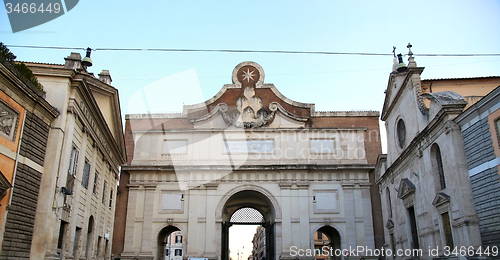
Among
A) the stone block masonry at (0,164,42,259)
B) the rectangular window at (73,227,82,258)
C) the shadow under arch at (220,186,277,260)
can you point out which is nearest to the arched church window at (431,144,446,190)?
the shadow under arch at (220,186,277,260)

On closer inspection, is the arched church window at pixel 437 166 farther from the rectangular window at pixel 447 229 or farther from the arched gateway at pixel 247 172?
the arched gateway at pixel 247 172

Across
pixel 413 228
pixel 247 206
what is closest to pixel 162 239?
pixel 247 206

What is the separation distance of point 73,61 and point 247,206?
70.8ft

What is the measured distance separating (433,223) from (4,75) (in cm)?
1572

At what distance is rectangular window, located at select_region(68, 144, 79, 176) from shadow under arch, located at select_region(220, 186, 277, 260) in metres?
13.5

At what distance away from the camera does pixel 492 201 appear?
40.4 ft

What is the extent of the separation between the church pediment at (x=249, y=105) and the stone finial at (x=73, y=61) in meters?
14.5

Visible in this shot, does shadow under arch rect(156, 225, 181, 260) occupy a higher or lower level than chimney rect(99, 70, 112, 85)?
lower

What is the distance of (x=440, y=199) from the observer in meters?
15.2

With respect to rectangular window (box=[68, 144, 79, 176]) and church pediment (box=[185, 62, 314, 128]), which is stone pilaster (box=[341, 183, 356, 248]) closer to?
church pediment (box=[185, 62, 314, 128])

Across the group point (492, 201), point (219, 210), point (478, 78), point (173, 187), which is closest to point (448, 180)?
point (492, 201)

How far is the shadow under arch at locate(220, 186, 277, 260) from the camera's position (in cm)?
2903

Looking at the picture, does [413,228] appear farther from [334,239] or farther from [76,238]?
[76,238]

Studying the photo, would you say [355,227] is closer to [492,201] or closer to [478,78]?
[478,78]
